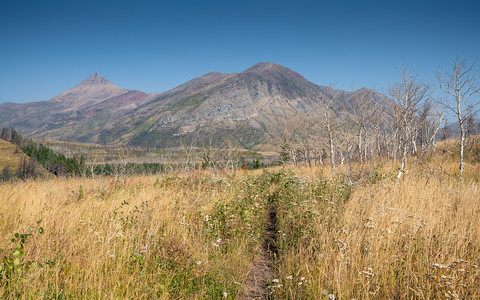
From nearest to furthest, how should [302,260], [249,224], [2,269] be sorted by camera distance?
[2,269]
[302,260]
[249,224]

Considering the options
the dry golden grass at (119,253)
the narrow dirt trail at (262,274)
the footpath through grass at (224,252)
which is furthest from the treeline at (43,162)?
the narrow dirt trail at (262,274)

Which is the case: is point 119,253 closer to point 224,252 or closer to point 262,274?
point 224,252

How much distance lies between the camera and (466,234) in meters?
3.99

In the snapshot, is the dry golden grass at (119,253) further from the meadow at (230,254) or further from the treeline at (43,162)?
the treeline at (43,162)

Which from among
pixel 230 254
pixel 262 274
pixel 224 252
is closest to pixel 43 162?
pixel 224 252

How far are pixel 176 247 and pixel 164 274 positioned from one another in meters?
0.58

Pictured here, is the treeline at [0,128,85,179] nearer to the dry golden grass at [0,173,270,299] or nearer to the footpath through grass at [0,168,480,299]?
the dry golden grass at [0,173,270,299]

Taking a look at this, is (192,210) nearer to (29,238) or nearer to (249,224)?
(249,224)

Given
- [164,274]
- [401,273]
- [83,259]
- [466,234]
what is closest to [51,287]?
[83,259]

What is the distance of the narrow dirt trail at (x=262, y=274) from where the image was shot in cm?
383

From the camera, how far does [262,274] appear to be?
4516mm

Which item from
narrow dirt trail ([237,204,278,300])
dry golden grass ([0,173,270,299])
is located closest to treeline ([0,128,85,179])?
Answer: dry golden grass ([0,173,270,299])

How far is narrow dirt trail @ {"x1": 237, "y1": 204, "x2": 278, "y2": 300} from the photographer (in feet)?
12.6

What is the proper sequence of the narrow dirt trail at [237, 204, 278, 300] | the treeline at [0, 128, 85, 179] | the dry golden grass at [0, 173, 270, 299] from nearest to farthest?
the dry golden grass at [0, 173, 270, 299] < the narrow dirt trail at [237, 204, 278, 300] < the treeline at [0, 128, 85, 179]
